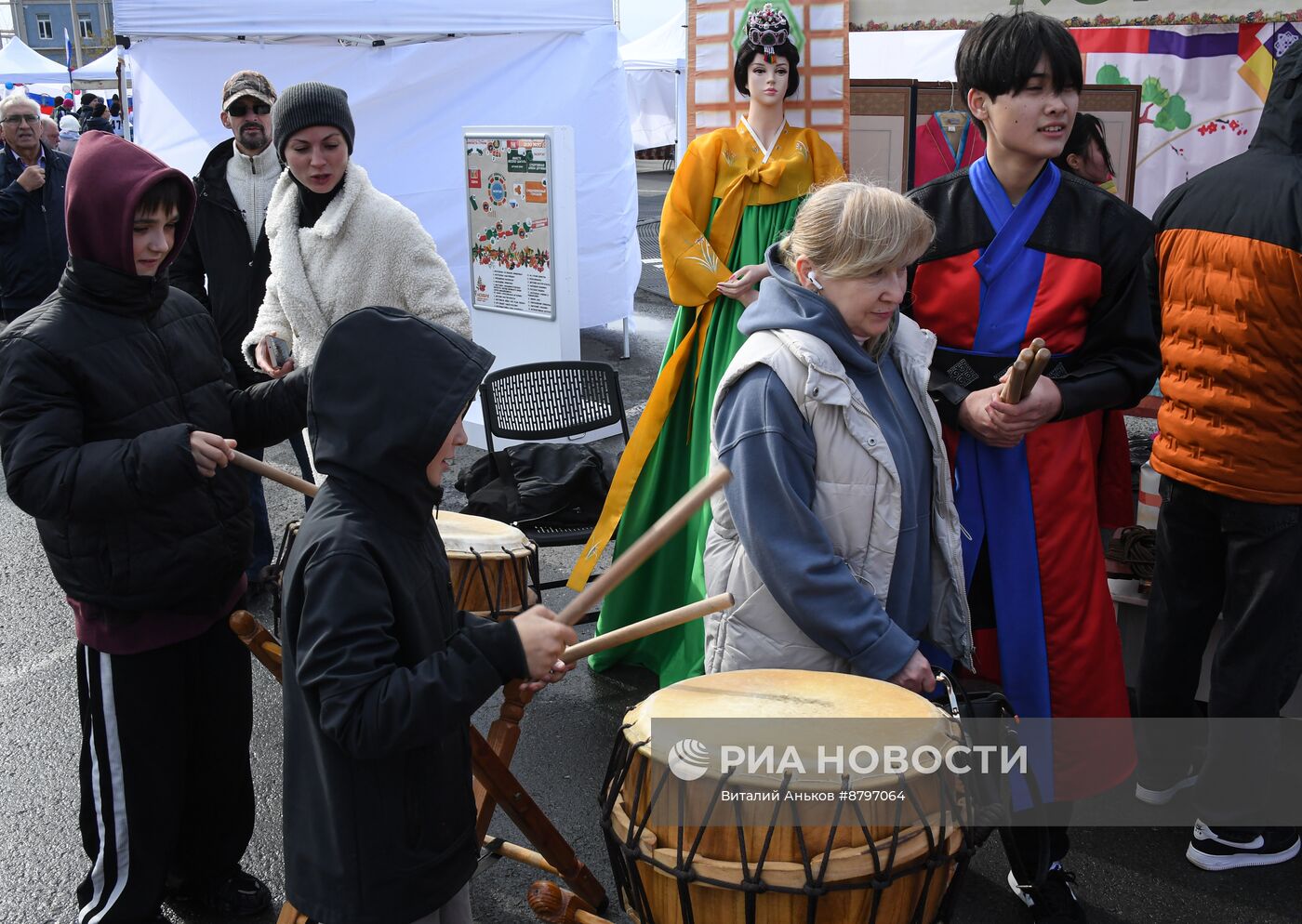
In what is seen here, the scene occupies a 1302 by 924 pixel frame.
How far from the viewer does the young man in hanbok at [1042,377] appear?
263cm

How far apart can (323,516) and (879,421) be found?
109 centimetres

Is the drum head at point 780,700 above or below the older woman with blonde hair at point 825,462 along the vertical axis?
below

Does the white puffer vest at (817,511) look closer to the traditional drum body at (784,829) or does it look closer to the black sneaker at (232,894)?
the traditional drum body at (784,829)

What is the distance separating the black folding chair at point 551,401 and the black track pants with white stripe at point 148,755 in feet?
5.82

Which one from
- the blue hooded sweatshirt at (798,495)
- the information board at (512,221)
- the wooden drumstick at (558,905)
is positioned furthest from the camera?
A: the information board at (512,221)

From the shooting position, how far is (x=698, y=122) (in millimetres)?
4082

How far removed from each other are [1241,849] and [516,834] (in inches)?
77.0

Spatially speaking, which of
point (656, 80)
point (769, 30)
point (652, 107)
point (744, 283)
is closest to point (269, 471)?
point (744, 283)

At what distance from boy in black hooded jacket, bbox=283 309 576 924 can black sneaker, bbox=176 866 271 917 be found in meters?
1.09

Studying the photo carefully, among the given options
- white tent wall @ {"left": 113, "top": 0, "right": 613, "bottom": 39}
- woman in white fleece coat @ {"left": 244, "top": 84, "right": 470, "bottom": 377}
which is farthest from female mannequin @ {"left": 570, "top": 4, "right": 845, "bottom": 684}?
white tent wall @ {"left": 113, "top": 0, "right": 613, "bottom": 39}

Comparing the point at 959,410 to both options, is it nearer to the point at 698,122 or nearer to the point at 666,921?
the point at 666,921

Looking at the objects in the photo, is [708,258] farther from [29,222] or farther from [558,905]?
[29,222]

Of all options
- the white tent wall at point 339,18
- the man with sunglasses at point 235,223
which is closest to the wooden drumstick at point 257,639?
the man with sunglasses at point 235,223

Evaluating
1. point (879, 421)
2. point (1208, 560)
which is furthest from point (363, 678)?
point (1208, 560)
